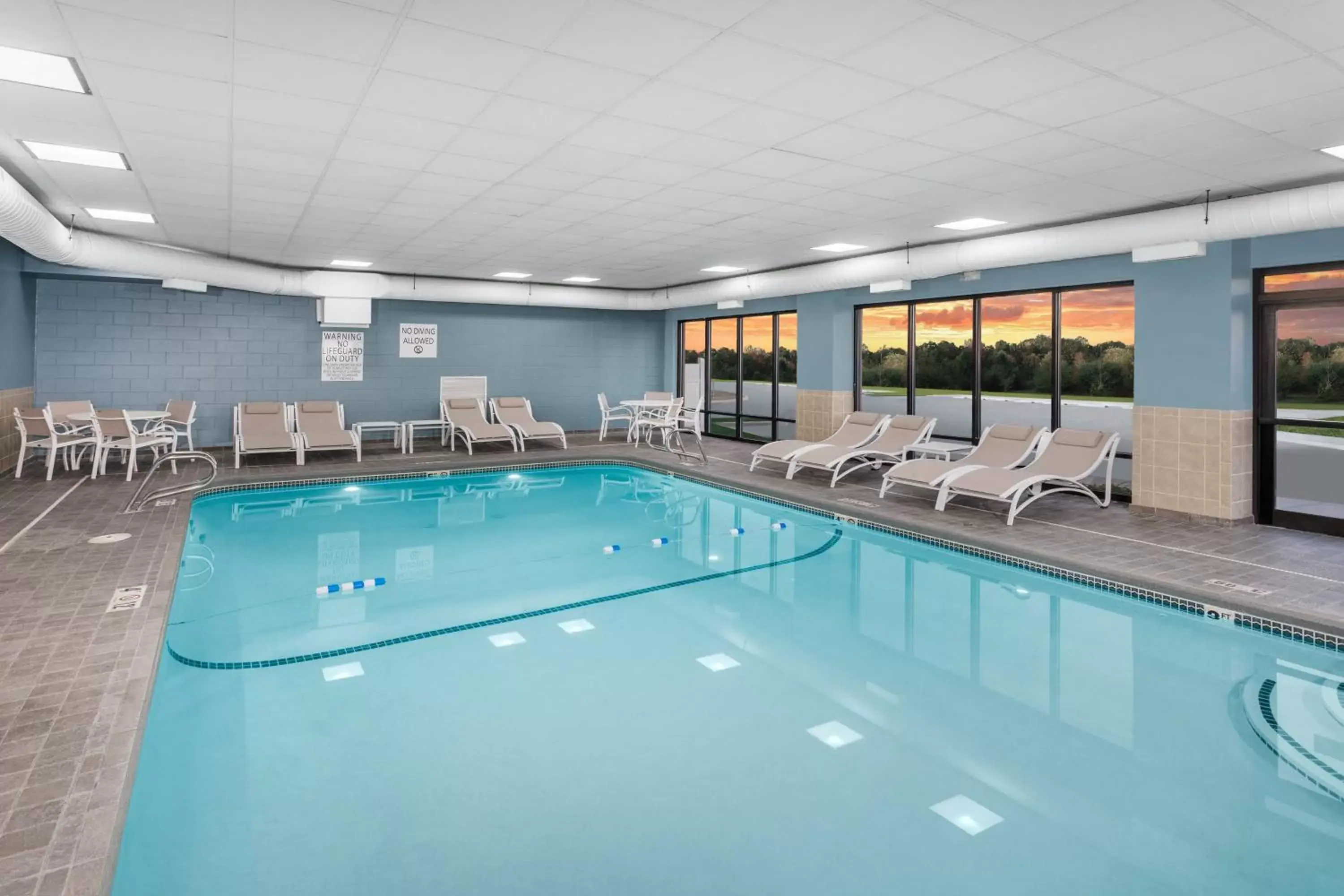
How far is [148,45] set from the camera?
3273 mm

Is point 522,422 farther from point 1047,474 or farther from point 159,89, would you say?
point 159,89

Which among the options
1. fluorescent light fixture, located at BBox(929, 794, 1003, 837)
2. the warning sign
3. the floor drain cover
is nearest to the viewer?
fluorescent light fixture, located at BBox(929, 794, 1003, 837)

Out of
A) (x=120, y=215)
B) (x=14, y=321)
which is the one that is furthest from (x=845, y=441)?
(x=14, y=321)

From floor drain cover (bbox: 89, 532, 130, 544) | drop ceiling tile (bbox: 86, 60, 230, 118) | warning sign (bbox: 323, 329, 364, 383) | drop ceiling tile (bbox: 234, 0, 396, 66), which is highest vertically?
drop ceiling tile (bbox: 86, 60, 230, 118)

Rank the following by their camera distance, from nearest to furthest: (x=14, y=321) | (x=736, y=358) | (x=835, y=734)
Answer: (x=835, y=734) < (x=14, y=321) < (x=736, y=358)

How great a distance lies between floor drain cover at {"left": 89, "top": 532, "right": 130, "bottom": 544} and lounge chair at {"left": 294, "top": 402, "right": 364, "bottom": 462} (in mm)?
3963

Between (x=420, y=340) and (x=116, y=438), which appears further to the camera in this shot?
(x=420, y=340)

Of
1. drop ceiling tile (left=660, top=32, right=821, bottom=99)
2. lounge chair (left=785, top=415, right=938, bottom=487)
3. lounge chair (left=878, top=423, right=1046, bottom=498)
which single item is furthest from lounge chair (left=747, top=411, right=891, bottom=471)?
drop ceiling tile (left=660, top=32, right=821, bottom=99)

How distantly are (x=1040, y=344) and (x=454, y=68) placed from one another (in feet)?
80.2

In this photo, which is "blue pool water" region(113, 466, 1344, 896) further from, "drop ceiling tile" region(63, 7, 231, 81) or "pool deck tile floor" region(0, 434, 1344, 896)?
"drop ceiling tile" region(63, 7, 231, 81)

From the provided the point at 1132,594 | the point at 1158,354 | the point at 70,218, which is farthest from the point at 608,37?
the point at 70,218

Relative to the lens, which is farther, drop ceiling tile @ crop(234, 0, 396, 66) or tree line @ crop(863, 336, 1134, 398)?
tree line @ crop(863, 336, 1134, 398)

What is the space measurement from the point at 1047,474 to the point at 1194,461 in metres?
1.14

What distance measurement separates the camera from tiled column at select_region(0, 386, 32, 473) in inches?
323
